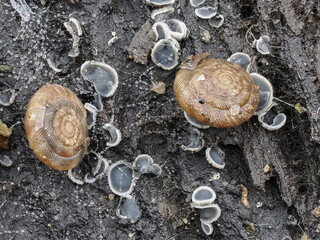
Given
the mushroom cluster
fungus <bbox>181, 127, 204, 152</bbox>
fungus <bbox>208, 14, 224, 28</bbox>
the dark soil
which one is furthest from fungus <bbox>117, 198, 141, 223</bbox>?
fungus <bbox>208, 14, 224, 28</bbox>

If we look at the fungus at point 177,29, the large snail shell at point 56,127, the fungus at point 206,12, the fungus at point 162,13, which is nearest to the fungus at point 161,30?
the fungus at point 177,29

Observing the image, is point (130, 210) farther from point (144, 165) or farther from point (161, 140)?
point (161, 140)

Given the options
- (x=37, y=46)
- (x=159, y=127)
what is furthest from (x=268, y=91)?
(x=37, y=46)

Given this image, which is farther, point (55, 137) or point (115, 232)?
point (115, 232)

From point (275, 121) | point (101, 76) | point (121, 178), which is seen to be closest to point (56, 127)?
point (101, 76)

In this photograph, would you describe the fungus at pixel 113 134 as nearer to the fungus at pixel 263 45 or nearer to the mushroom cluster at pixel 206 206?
the mushroom cluster at pixel 206 206

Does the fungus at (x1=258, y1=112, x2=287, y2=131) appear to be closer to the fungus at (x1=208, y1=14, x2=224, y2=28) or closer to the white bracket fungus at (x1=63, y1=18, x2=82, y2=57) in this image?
the fungus at (x1=208, y1=14, x2=224, y2=28)

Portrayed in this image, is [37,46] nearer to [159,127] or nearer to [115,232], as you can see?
[159,127]
